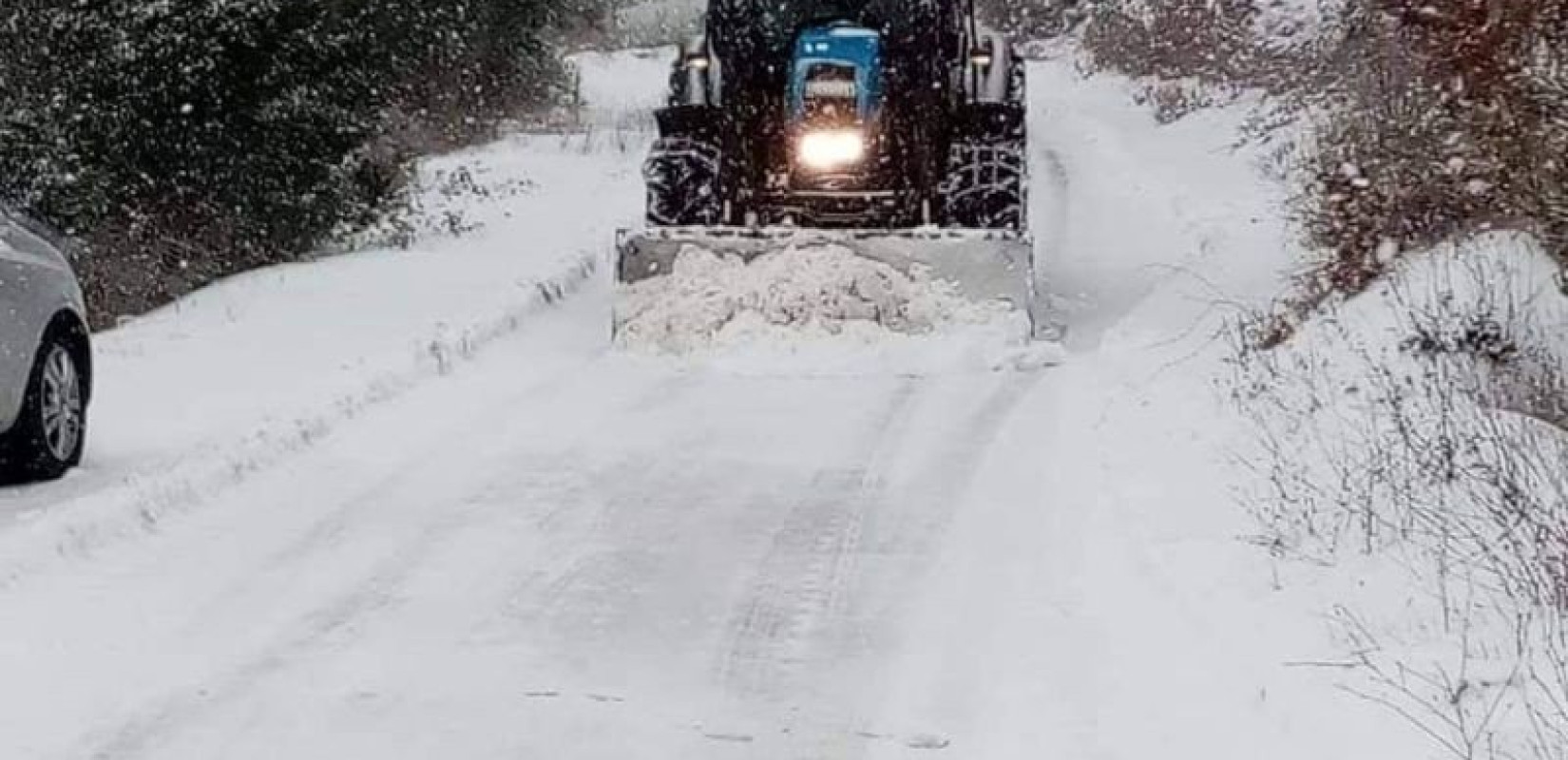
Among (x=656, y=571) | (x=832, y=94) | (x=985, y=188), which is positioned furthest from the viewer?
(x=985, y=188)

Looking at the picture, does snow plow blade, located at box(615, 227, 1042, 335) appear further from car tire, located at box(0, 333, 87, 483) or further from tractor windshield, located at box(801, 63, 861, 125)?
car tire, located at box(0, 333, 87, 483)

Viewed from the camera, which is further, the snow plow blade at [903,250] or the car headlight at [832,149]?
the car headlight at [832,149]

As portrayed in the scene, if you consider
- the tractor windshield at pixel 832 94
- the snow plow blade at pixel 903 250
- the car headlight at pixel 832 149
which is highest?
the tractor windshield at pixel 832 94

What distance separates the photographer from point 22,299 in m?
9.24

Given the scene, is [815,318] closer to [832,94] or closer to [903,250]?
[903,250]

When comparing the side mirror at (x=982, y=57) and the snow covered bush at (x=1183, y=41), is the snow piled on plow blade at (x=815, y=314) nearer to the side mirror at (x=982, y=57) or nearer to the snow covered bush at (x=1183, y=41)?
the side mirror at (x=982, y=57)

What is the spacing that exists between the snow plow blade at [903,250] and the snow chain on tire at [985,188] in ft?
2.75

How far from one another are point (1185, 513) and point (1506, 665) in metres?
2.29

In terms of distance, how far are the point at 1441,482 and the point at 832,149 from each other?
6.47 m

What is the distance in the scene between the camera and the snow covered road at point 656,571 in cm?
588

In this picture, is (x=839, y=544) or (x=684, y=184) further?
(x=684, y=184)

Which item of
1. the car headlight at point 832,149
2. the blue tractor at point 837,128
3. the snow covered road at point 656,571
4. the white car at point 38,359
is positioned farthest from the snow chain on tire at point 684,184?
the white car at point 38,359

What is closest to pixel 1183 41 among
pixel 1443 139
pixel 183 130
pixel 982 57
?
pixel 183 130

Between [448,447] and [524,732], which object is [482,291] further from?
[524,732]
